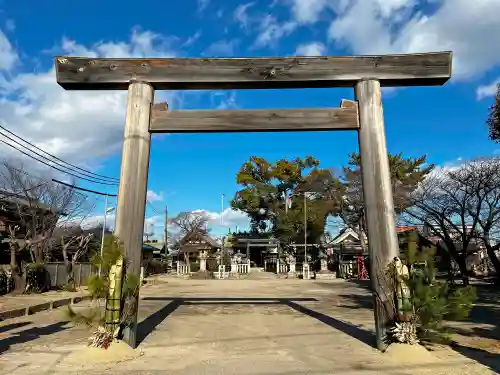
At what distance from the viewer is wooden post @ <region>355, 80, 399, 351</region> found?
581cm

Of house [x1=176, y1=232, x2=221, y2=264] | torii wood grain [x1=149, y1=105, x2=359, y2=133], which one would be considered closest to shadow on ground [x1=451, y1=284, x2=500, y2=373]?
torii wood grain [x1=149, y1=105, x2=359, y2=133]

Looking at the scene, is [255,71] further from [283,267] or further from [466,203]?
[283,267]

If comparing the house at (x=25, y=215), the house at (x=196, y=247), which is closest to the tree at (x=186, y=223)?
the house at (x=196, y=247)

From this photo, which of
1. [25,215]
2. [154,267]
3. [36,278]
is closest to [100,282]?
Result: [36,278]

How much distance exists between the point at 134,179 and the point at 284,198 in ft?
130

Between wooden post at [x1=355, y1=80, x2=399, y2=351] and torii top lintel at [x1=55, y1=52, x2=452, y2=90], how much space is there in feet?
1.14

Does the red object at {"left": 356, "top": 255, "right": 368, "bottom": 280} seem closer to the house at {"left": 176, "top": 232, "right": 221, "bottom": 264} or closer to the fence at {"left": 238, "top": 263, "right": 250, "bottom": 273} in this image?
the fence at {"left": 238, "top": 263, "right": 250, "bottom": 273}

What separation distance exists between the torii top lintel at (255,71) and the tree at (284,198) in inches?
1256

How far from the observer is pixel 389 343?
5711 millimetres

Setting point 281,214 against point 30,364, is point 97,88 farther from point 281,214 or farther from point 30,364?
point 281,214

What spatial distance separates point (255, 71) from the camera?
21.7ft

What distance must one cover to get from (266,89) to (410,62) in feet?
7.62

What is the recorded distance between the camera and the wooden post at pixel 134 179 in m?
5.97

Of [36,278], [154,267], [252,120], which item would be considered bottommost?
[36,278]
